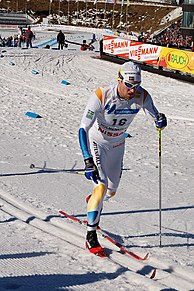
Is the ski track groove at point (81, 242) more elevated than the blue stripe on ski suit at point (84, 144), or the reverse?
the blue stripe on ski suit at point (84, 144)

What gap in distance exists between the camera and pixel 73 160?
11.0 m

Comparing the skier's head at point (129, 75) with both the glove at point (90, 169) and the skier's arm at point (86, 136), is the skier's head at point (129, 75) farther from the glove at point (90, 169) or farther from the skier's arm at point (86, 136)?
the glove at point (90, 169)

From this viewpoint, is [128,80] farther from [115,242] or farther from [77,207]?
[77,207]

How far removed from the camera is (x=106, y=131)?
618 cm

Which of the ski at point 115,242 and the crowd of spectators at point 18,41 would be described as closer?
the ski at point 115,242

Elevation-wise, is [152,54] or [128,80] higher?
[128,80]

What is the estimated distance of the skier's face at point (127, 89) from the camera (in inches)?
231

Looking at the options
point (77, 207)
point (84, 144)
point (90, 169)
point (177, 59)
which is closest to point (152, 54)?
point (177, 59)

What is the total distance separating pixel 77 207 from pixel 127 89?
2.43 meters

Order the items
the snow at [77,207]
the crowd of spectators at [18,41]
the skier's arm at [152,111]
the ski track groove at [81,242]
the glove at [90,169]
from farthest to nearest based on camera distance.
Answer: the crowd of spectators at [18,41], the skier's arm at [152,111], the glove at [90,169], the snow at [77,207], the ski track groove at [81,242]

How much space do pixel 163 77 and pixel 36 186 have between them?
17.5 metres

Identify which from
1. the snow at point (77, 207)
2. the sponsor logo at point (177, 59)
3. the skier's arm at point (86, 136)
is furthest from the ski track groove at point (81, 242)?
the sponsor logo at point (177, 59)

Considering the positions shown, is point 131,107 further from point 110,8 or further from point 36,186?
point 110,8

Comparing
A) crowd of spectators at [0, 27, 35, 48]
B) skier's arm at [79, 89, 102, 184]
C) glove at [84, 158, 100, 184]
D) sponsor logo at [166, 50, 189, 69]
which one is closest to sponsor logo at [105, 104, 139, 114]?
skier's arm at [79, 89, 102, 184]
